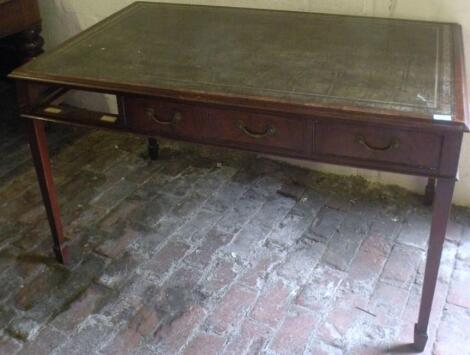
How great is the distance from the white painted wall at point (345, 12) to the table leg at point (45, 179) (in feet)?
3.29

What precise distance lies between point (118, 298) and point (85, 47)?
0.88m

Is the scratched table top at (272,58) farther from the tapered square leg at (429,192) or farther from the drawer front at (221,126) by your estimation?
the tapered square leg at (429,192)

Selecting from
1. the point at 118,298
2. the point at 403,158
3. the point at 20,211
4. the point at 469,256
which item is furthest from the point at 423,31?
the point at 20,211

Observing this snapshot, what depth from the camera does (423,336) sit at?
1713mm

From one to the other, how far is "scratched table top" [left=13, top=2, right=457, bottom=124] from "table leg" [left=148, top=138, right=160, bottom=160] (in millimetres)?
676

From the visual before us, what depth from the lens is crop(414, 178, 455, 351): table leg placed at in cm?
144

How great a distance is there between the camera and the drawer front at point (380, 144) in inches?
55.1


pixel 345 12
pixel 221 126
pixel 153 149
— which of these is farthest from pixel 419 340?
pixel 153 149

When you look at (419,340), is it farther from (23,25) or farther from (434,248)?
(23,25)

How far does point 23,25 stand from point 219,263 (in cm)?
157

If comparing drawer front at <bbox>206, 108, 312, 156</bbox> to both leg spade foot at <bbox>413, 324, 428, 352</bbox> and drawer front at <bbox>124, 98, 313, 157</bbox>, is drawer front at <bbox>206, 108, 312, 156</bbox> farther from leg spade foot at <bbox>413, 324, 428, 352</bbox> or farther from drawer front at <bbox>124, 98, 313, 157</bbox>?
leg spade foot at <bbox>413, 324, 428, 352</bbox>

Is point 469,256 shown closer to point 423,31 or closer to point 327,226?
point 327,226

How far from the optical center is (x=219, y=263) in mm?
2105

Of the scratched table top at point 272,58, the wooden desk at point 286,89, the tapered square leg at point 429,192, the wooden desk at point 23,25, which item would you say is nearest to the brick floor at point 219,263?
the tapered square leg at point 429,192
